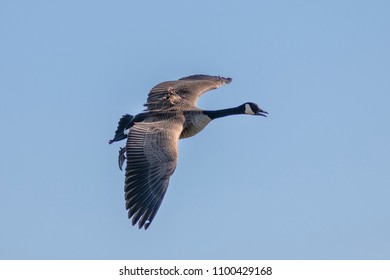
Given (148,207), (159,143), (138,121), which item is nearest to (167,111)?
(138,121)

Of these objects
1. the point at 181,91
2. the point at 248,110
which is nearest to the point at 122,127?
the point at 181,91

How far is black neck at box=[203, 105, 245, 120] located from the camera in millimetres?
29906

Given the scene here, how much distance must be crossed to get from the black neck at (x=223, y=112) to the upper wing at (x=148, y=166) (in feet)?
6.62

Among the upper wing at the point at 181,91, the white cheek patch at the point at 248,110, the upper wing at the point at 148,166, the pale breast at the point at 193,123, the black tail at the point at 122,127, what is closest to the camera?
the upper wing at the point at 148,166

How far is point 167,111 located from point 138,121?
2.95 feet

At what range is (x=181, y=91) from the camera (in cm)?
3147

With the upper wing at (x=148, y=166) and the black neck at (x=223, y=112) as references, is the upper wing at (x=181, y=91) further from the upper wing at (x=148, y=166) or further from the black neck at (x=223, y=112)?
the upper wing at (x=148, y=166)

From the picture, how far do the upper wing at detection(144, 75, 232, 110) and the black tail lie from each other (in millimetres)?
769

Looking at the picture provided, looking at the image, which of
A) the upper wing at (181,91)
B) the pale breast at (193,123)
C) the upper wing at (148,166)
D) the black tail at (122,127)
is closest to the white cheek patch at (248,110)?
the upper wing at (181,91)

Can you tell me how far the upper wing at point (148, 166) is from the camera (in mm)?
25188

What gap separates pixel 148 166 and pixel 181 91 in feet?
19.2

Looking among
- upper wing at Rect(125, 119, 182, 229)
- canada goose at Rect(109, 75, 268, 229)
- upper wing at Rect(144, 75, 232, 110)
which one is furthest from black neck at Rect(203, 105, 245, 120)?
upper wing at Rect(125, 119, 182, 229)

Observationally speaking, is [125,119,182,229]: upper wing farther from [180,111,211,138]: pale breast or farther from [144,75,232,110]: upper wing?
[144,75,232,110]: upper wing
